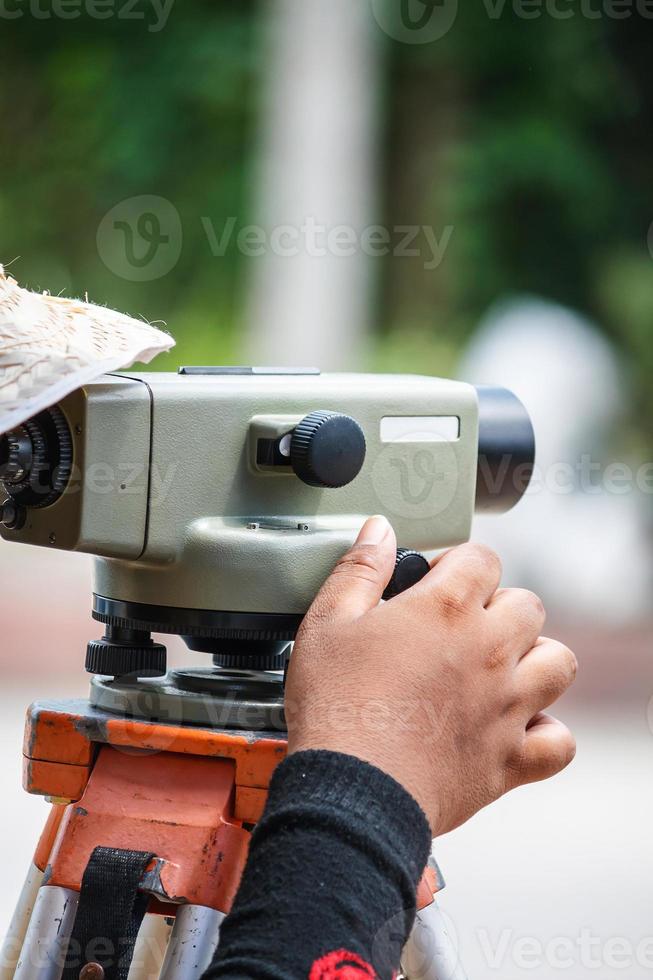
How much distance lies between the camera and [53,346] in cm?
88

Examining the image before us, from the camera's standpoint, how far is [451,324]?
31.2 feet

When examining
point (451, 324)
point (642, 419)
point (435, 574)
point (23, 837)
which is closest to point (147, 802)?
point (435, 574)

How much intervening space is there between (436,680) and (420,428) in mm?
286

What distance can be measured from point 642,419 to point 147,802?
23.8 feet

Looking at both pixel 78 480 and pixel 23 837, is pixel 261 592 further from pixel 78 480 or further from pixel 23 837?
pixel 23 837

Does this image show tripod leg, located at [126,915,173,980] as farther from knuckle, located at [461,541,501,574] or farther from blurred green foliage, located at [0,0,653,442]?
blurred green foliage, located at [0,0,653,442]

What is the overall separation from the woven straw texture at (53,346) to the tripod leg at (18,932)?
42 cm

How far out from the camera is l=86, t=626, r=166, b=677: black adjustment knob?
3.42ft

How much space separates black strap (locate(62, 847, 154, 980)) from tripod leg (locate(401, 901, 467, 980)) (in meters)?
0.24

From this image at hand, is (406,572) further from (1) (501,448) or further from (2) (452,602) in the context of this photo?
(1) (501,448)

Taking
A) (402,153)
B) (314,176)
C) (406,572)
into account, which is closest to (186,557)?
(406,572)

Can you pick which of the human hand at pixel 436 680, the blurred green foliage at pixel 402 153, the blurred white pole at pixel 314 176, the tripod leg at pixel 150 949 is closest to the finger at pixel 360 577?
the human hand at pixel 436 680

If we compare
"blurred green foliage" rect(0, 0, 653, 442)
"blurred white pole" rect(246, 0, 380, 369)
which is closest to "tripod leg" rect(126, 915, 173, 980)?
"blurred white pole" rect(246, 0, 380, 369)

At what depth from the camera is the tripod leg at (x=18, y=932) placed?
1.03 meters
